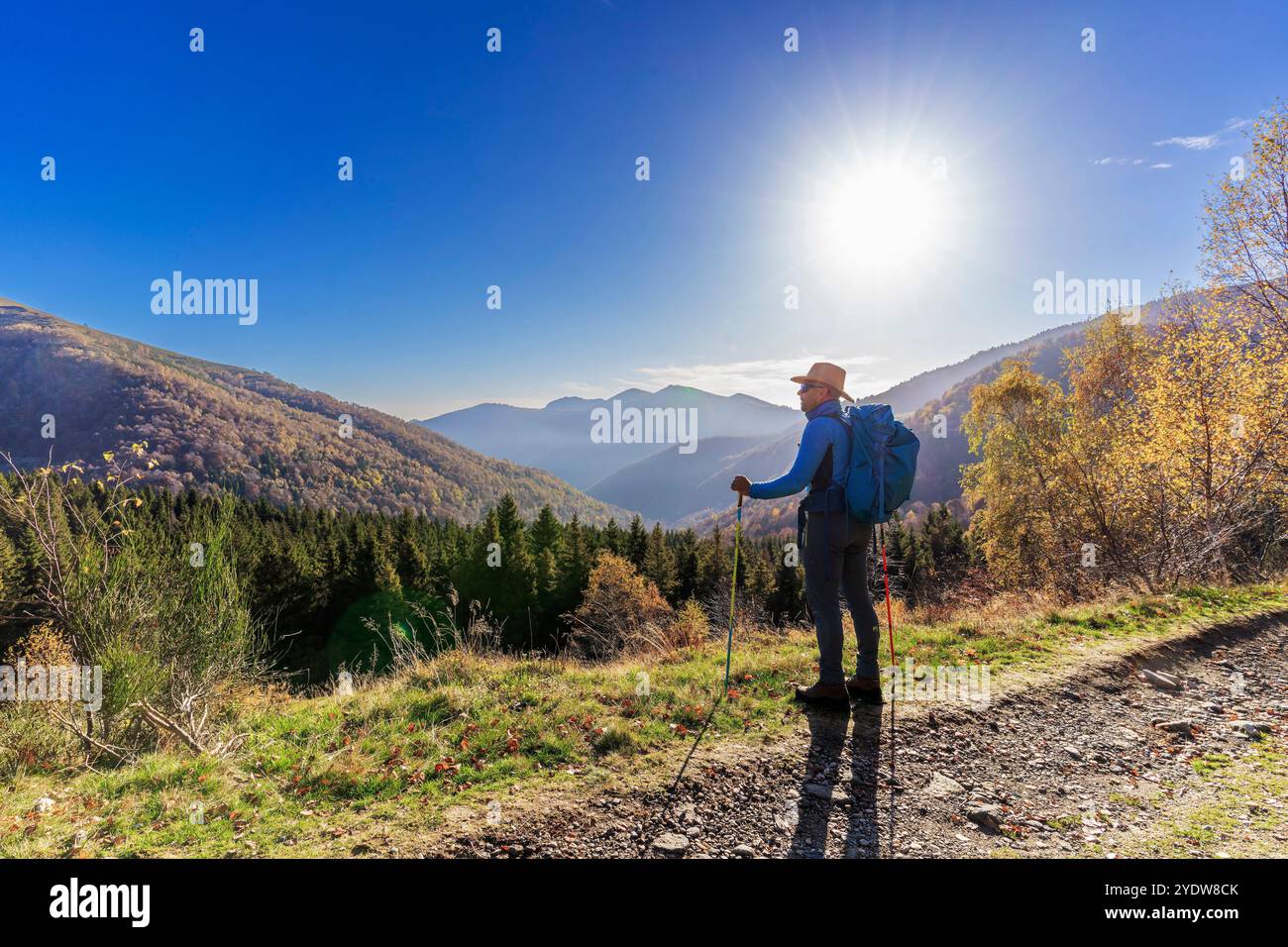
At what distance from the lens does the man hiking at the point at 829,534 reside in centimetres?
480

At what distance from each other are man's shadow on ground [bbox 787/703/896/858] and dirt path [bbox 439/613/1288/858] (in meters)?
0.01

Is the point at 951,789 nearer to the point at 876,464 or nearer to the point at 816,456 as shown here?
the point at 876,464

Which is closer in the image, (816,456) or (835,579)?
(816,456)

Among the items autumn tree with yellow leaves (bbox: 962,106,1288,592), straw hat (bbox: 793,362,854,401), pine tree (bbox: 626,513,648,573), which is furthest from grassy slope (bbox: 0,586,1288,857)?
pine tree (bbox: 626,513,648,573)

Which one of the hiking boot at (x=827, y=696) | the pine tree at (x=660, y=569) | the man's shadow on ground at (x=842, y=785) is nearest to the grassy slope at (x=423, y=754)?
the hiking boot at (x=827, y=696)

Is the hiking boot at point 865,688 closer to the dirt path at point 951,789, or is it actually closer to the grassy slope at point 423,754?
the dirt path at point 951,789

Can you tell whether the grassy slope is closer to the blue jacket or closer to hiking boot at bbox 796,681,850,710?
hiking boot at bbox 796,681,850,710

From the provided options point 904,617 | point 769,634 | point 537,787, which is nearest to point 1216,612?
point 904,617

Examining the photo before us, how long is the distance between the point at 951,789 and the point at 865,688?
140 centimetres

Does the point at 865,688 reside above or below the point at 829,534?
below

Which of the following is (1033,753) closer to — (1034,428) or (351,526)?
(1034,428)

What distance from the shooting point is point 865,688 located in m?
5.20

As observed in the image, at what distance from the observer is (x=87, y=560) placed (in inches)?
203

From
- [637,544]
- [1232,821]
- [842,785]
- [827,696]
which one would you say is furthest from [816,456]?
[637,544]
